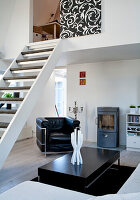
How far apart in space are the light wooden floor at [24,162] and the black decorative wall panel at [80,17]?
9.00ft

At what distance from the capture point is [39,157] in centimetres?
444

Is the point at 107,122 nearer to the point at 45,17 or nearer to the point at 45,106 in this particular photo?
the point at 45,106

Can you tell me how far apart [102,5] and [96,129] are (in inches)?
132

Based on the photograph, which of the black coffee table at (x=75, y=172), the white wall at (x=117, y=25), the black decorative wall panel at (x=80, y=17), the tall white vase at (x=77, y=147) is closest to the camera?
the black coffee table at (x=75, y=172)

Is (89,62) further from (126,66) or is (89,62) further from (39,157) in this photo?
(39,157)

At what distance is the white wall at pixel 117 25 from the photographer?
3959 mm

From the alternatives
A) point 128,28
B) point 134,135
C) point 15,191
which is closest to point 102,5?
point 128,28

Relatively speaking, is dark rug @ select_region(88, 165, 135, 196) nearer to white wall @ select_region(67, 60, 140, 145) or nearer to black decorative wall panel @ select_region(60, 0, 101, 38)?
white wall @ select_region(67, 60, 140, 145)

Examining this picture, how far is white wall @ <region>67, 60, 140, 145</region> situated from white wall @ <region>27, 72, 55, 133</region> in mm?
1322

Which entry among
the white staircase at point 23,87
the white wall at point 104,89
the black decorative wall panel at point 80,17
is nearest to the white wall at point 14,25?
the white staircase at point 23,87

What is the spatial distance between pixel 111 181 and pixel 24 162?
183cm

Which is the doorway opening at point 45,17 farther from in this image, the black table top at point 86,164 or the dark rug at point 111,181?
the dark rug at point 111,181

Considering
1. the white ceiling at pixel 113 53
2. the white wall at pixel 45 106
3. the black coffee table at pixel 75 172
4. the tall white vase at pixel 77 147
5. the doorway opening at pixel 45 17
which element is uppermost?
the doorway opening at pixel 45 17

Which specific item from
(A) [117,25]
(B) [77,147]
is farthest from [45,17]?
(B) [77,147]
